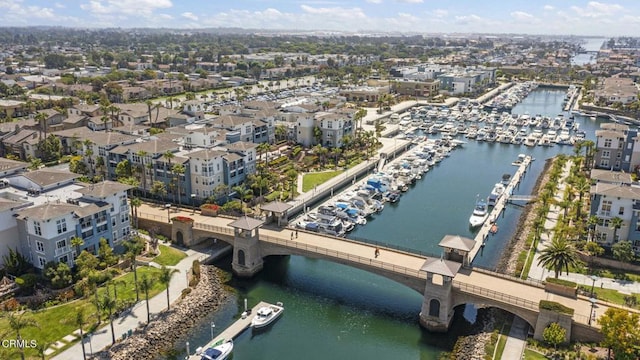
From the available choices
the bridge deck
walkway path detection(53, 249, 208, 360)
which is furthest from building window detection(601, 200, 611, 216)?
walkway path detection(53, 249, 208, 360)

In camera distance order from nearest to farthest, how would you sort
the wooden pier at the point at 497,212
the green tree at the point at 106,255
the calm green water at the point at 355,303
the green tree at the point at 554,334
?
1. the green tree at the point at 554,334
2. the calm green water at the point at 355,303
3. the green tree at the point at 106,255
4. the wooden pier at the point at 497,212

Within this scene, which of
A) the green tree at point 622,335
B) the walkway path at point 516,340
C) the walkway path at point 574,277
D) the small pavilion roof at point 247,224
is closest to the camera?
the green tree at point 622,335

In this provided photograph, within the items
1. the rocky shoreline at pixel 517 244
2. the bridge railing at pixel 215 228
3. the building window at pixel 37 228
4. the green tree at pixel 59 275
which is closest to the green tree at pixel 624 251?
the rocky shoreline at pixel 517 244

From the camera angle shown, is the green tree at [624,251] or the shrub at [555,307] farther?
the green tree at [624,251]

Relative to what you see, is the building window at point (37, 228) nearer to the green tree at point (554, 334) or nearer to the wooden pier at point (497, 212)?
the wooden pier at point (497, 212)

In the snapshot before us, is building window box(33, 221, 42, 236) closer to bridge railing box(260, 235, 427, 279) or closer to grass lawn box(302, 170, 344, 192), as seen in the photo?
bridge railing box(260, 235, 427, 279)

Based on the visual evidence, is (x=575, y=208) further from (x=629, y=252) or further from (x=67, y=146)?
(x=67, y=146)

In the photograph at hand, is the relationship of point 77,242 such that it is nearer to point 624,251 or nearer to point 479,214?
point 479,214
